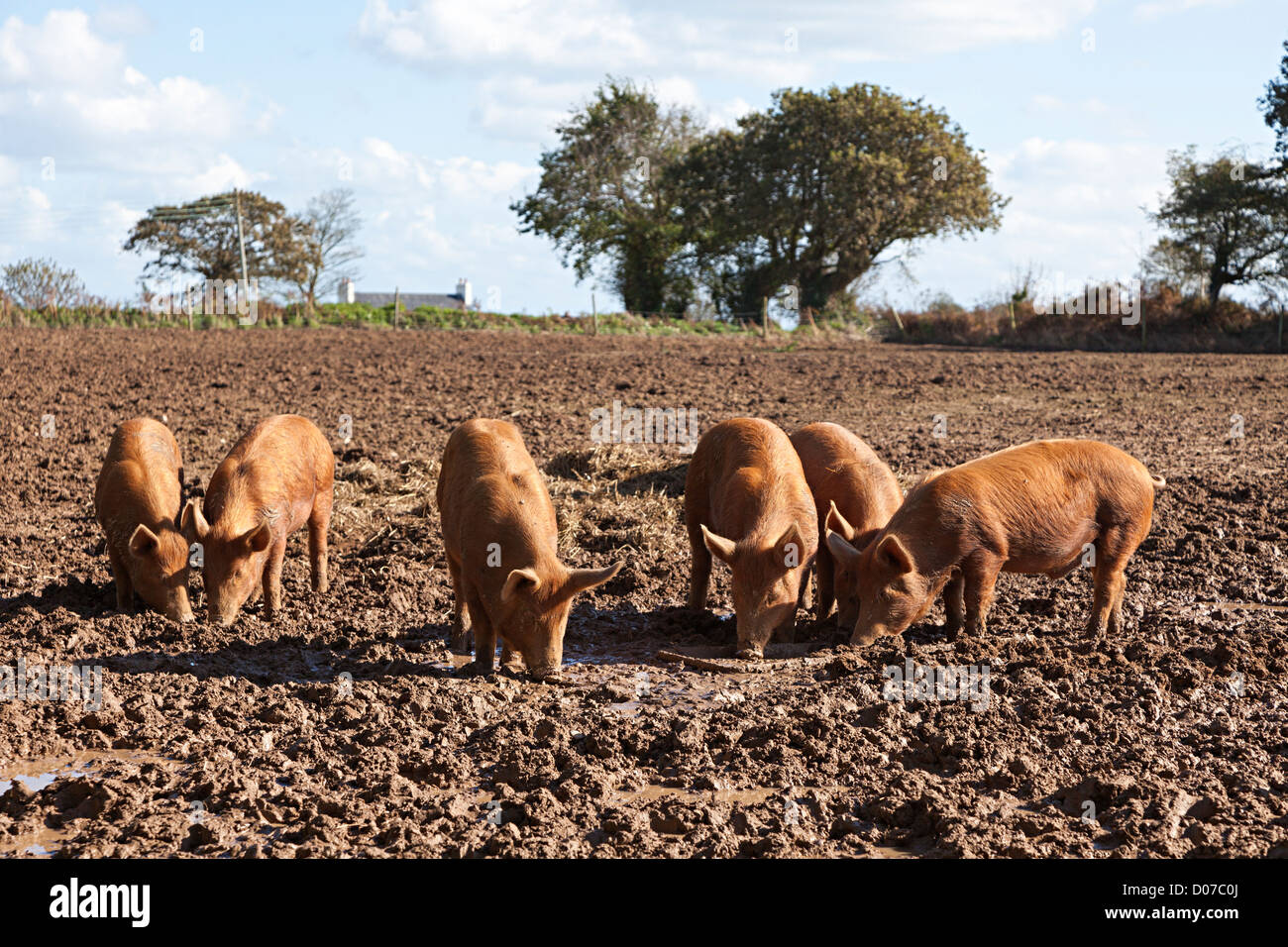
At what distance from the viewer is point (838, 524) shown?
733 centimetres

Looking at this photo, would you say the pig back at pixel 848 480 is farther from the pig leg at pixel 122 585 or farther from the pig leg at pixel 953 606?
the pig leg at pixel 122 585

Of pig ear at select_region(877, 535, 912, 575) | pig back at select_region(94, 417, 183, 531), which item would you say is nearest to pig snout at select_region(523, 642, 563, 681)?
pig ear at select_region(877, 535, 912, 575)

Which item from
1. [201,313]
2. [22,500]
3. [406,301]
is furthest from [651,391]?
[406,301]

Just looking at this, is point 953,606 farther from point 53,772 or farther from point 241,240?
point 241,240

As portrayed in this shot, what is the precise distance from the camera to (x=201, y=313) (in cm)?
3353

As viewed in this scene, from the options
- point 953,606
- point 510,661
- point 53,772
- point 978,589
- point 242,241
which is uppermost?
point 242,241

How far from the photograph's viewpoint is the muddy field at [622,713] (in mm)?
4738

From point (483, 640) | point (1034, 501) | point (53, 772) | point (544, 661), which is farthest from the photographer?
point (1034, 501)

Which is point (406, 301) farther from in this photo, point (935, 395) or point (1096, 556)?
point (1096, 556)

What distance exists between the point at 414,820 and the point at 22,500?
7.56 meters

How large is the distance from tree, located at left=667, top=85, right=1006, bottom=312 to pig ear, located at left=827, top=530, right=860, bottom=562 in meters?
32.8

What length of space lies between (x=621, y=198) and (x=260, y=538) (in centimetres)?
4226

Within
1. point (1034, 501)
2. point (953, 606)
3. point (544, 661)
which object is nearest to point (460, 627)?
point (544, 661)

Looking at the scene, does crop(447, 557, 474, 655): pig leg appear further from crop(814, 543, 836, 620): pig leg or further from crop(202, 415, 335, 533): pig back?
crop(814, 543, 836, 620): pig leg
